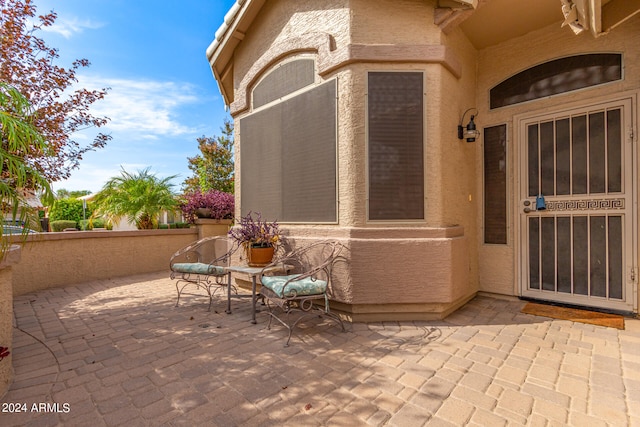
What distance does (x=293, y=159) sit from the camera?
4516mm

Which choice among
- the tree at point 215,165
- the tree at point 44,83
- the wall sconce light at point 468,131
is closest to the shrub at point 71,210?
the tree at point 215,165

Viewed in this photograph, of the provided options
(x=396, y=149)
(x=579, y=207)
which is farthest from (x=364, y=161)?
(x=579, y=207)

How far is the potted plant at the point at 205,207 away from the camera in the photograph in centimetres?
827

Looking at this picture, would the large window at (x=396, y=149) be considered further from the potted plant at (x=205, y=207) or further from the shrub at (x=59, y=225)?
the shrub at (x=59, y=225)

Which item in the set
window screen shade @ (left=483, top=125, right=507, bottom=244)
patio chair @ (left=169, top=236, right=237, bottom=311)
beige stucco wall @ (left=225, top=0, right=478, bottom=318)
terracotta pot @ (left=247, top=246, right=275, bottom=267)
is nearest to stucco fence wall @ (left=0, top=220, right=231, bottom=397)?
patio chair @ (left=169, top=236, right=237, bottom=311)

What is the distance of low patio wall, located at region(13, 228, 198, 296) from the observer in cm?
538

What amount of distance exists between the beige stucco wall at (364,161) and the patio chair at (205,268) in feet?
5.06

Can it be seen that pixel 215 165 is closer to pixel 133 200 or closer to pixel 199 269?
pixel 133 200

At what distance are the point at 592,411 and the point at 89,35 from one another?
839 centimetres

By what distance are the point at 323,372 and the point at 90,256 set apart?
6176mm

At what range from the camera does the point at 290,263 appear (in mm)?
4418

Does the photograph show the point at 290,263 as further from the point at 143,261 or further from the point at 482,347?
the point at 143,261

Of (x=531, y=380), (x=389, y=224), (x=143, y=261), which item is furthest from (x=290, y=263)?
(x=143, y=261)

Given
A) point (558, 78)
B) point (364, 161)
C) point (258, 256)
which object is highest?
point (558, 78)
